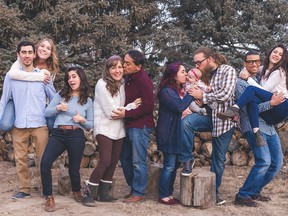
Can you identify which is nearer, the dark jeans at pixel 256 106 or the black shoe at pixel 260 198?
the dark jeans at pixel 256 106

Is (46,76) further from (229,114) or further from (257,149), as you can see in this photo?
(257,149)

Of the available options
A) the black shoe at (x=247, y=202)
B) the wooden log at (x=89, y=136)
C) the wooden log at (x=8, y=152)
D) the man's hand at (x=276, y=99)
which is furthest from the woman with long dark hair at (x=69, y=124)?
the wooden log at (x=8, y=152)

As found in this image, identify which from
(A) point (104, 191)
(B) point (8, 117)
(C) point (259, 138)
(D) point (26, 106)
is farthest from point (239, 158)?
(B) point (8, 117)

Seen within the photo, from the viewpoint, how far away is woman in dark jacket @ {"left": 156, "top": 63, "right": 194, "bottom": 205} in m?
4.91

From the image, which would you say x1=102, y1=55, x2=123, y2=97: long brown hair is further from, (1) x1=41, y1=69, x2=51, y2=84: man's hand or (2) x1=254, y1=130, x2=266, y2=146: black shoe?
(2) x1=254, y1=130, x2=266, y2=146: black shoe

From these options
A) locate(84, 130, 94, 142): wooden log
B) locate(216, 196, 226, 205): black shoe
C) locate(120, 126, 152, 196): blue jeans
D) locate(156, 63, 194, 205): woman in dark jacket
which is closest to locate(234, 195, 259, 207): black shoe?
locate(216, 196, 226, 205): black shoe

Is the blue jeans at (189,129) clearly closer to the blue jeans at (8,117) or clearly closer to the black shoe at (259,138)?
the black shoe at (259,138)

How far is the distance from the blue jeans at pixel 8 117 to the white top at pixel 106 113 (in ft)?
3.45

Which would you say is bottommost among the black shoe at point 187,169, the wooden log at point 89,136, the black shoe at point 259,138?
the black shoe at point 187,169

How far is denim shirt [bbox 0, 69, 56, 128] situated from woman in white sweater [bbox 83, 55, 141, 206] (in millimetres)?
719

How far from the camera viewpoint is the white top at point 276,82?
16.6ft

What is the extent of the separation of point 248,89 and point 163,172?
144 cm

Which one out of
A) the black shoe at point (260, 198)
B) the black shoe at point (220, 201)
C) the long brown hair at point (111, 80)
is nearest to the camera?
the long brown hair at point (111, 80)

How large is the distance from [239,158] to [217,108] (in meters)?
2.88
